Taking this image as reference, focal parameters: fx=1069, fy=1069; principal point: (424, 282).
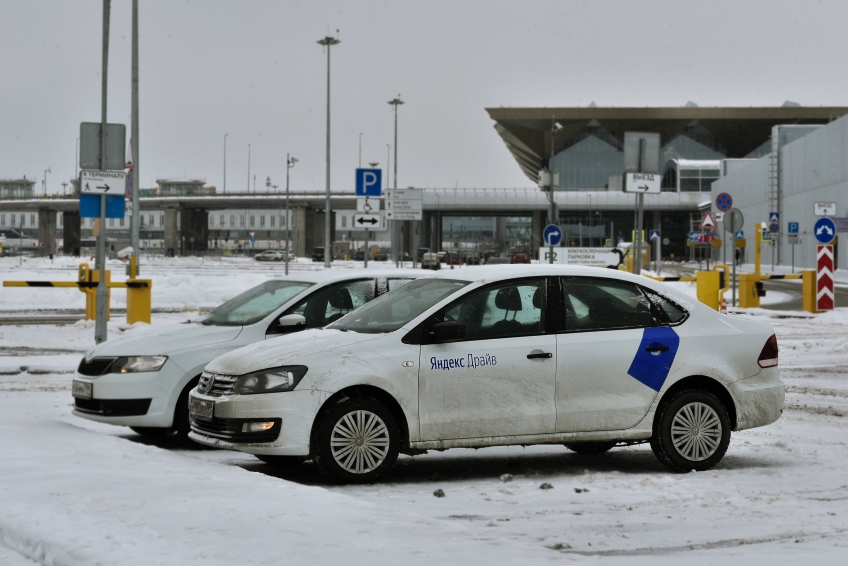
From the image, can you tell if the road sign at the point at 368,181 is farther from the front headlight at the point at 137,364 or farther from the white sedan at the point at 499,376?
the white sedan at the point at 499,376

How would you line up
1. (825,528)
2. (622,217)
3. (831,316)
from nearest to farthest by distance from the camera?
(825,528) < (831,316) < (622,217)

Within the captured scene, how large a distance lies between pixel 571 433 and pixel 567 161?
386ft

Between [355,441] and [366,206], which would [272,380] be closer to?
[355,441]

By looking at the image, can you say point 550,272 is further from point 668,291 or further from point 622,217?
point 622,217

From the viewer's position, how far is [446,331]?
7.27m

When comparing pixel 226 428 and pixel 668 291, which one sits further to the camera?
pixel 668 291

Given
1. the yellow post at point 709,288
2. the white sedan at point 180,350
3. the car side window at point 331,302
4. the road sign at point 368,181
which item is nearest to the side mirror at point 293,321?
the white sedan at point 180,350

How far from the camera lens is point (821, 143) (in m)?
60.6

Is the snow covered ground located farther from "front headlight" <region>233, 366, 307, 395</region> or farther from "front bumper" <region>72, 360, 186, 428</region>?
"front headlight" <region>233, 366, 307, 395</region>

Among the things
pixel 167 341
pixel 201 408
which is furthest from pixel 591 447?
pixel 167 341

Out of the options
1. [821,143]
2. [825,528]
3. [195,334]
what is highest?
[821,143]

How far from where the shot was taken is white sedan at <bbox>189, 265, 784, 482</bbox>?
279 inches

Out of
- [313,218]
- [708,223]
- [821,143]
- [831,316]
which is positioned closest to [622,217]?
[313,218]

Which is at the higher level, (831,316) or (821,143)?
(821,143)
